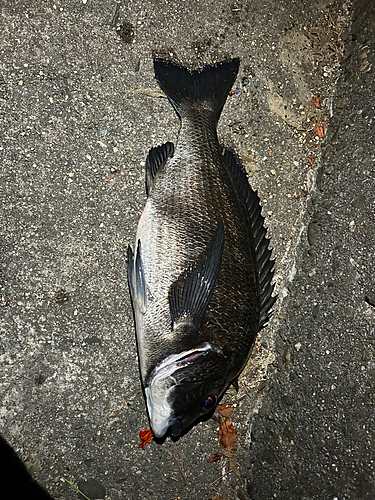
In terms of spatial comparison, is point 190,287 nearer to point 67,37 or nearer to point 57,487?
point 57,487

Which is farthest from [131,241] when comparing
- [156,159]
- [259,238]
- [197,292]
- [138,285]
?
[259,238]

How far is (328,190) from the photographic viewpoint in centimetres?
316

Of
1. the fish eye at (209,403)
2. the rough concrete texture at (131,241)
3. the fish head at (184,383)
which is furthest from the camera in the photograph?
the rough concrete texture at (131,241)

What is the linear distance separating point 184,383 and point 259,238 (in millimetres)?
1086

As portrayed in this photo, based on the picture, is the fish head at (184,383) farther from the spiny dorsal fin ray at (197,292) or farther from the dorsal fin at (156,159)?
the dorsal fin at (156,159)

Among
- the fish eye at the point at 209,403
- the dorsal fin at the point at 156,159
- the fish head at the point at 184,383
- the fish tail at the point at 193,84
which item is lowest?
the fish eye at the point at 209,403

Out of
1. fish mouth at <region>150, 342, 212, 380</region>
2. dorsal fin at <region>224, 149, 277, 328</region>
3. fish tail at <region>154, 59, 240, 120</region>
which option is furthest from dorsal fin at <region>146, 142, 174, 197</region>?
fish mouth at <region>150, 342, 212, 380</region>

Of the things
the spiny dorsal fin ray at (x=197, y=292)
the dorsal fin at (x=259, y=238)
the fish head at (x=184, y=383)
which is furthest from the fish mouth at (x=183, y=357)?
the dorsal fin at (x=259, y=238)

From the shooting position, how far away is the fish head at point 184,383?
96.9 inches

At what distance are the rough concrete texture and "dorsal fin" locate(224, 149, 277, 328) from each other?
378mm

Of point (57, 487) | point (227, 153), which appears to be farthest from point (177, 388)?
point (227, 153)

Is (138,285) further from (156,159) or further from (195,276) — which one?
(156,159)

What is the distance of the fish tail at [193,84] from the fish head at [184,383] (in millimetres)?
1750

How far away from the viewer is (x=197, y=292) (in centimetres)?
247
